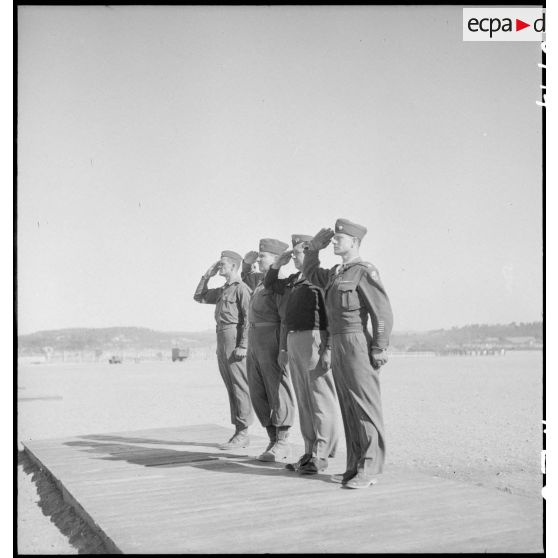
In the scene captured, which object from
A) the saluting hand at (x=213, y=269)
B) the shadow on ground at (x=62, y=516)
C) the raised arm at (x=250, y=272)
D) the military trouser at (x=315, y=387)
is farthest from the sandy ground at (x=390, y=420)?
the raised arm at (x=250, y=272)

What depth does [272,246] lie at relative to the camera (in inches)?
257

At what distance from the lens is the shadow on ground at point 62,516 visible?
455 centimetres

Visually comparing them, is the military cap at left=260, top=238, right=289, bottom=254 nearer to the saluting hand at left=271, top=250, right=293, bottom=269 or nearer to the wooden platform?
the saluting hand at left=271, top=250, right=293, bottom=269

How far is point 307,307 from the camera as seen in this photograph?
5.85m

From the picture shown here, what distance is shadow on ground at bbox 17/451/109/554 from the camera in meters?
4.55

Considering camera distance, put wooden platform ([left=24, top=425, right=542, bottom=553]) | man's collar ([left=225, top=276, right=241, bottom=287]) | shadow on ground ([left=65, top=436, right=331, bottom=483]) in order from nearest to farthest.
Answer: wooden platform ([left=24, top=425, right=542, bottom=553]) < shadow on ground ([left=65, top=436, right=331, bottom=483]) < man's collar ([left=225, top=276, right=241, bottom=287])

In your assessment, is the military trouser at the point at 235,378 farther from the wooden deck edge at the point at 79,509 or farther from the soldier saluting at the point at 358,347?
the soldier saluting at the point at 358,347

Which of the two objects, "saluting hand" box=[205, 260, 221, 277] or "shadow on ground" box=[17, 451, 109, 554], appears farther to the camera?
"saluting hand" box=[205, 260, 221, 277]

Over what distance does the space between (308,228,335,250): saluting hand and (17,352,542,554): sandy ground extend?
271 cm

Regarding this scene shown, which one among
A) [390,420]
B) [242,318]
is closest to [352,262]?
[242,318]

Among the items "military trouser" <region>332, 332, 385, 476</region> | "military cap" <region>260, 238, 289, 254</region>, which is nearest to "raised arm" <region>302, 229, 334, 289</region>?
"military trouser" <region>332, 332, 385, 476</region>

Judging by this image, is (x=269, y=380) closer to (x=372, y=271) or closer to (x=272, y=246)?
(x=272, y=246)

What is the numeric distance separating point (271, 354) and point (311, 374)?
2.72ft

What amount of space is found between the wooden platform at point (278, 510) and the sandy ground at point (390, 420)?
335 mm
